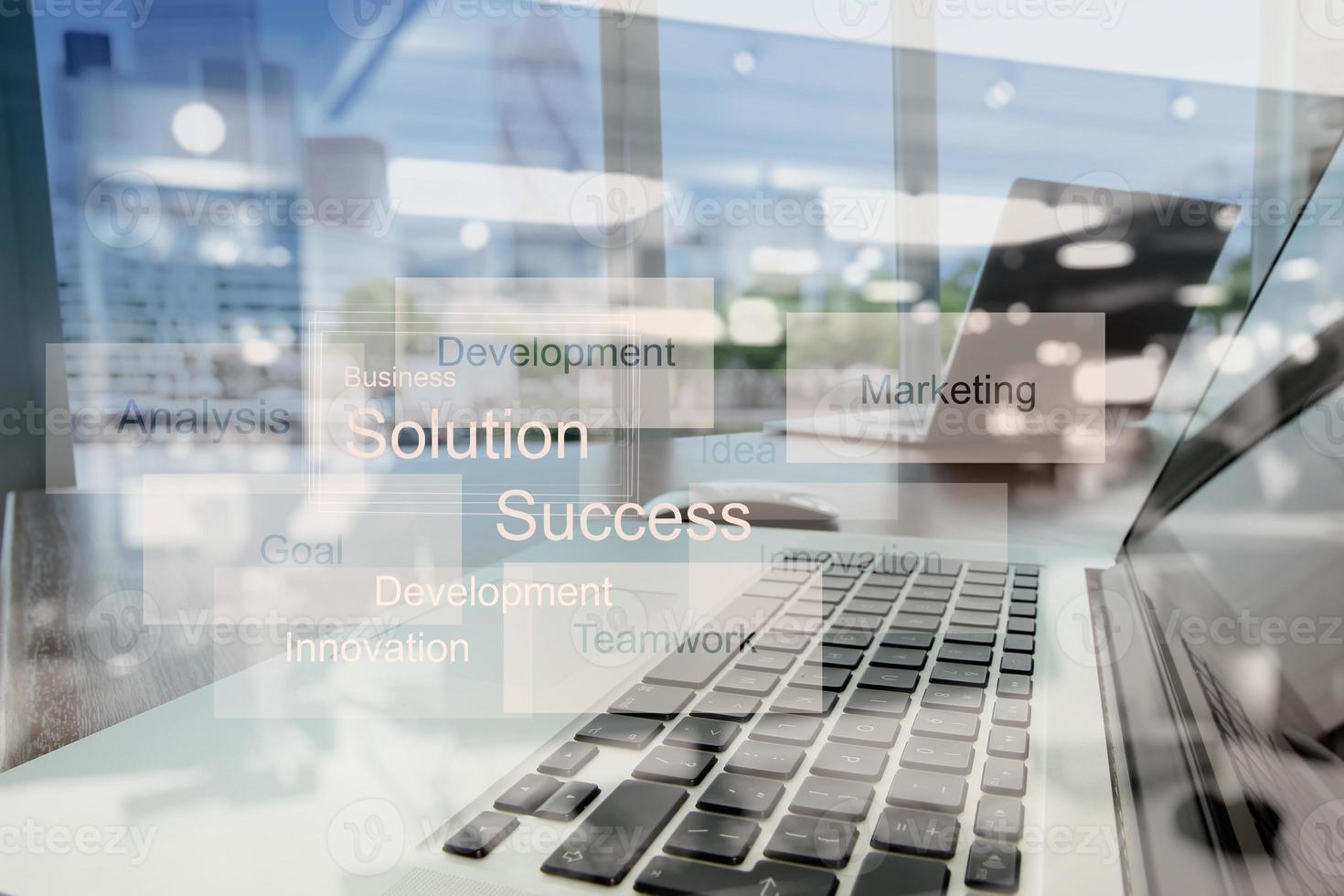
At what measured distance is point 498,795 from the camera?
18 cm

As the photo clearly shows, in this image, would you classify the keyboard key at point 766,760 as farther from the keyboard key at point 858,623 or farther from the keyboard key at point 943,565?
the keyboard key at point 943,565

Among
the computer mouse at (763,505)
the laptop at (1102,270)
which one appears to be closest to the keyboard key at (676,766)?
the computer mouse at (763,505)

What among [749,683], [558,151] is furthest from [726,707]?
[558,151]

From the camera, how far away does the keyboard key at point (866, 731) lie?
0.22 meters

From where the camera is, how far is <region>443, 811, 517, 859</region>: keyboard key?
16cm

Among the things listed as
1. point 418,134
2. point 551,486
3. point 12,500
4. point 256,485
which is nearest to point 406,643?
point 551,486

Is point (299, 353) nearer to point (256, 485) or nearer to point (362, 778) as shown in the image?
point (256, 485)

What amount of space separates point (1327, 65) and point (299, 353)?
181 centimetres

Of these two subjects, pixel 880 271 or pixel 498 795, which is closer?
pixel 498 795

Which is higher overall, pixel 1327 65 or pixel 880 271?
pixel 1327 65

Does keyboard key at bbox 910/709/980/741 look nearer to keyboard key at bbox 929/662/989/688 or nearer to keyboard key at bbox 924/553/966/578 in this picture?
keyboard key at bbox 929/662/989/688

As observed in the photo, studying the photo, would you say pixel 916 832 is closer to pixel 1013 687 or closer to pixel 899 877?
pixel 899 877

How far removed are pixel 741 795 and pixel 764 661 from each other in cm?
10

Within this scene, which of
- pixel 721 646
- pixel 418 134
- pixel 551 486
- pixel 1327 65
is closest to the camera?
pixel 721 646
